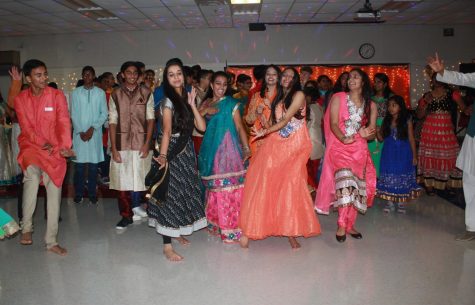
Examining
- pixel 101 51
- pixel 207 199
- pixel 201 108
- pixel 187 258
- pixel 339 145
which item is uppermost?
pixel 101 51

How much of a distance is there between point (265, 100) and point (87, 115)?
252 cm

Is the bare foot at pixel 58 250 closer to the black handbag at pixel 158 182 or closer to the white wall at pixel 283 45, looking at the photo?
the black handbag at pixel 158 182

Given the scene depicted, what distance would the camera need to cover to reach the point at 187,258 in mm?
3477

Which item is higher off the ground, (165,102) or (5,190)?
(165,102)

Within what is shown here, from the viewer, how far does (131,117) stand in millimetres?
4234

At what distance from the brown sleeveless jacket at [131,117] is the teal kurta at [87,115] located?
1.04m

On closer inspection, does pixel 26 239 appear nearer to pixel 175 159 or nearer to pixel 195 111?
pixel 175 159

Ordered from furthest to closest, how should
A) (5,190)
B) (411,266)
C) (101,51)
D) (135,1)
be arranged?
(101,51), (135,1), (5,190), (411,266)

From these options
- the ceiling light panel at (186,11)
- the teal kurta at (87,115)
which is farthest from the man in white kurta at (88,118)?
the ceiling light panel at (186,11)

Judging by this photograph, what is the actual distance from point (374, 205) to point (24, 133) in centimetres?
390

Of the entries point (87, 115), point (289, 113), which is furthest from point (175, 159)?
point (87, 115)

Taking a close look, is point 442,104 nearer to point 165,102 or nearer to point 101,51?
point 165,102

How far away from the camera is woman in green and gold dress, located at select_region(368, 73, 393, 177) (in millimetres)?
5152

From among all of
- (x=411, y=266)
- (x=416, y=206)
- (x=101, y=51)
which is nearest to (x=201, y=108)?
(x=411, y=266)
